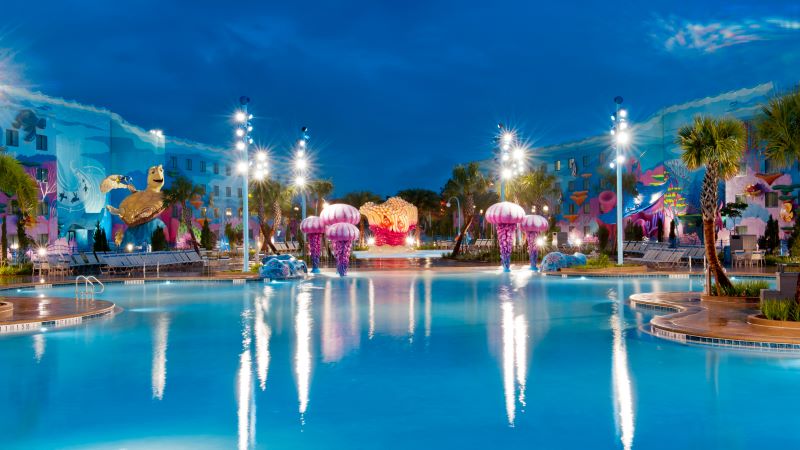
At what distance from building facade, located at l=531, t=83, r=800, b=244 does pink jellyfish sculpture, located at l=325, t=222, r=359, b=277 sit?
1521 cm

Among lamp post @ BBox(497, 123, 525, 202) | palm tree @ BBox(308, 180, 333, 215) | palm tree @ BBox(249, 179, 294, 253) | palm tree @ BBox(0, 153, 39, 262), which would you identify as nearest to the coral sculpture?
palm tree @ BBox(308, 180, 333, 215)

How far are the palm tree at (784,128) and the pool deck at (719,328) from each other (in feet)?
3.76

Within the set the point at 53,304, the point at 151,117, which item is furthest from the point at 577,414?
the point at 151,117

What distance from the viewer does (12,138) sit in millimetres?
36438

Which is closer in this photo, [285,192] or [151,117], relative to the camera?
[285,192]

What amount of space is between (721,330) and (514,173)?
2425cm

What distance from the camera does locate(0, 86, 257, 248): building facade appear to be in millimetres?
37156

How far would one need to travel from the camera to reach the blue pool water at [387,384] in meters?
6.01

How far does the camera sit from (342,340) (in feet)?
35.0

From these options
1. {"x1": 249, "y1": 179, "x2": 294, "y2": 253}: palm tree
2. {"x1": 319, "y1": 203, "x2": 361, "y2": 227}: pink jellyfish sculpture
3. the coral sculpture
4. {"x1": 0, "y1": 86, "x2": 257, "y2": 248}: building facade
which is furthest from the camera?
the coral sculpture

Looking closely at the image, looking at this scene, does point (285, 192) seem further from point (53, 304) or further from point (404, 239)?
point (53, 304)

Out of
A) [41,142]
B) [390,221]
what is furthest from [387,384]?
[390,221]

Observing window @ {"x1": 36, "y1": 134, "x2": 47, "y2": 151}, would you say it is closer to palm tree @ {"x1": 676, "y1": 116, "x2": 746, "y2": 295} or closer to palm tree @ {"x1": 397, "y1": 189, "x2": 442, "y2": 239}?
palm tree @ {"x1": 676, "y1": 116, "x2": 746, "y2": 295}

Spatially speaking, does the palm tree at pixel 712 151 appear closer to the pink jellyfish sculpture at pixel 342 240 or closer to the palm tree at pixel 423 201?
the pink jellyfish sculpture at pixel 342 240
